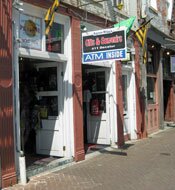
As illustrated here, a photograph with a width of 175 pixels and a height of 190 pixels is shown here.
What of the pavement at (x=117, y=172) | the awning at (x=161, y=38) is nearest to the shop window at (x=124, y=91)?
the pavement at (x=117, y=172)

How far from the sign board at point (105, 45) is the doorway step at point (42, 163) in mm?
2495

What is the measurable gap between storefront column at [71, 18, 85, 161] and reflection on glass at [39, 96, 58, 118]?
55cm

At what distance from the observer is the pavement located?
7.30m

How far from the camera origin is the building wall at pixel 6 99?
7117 mm

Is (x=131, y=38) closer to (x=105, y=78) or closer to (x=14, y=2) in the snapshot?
(x=105, y=78)

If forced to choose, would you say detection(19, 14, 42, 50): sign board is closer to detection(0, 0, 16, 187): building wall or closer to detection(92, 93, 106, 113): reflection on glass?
detection(0, 0, 16, 187): building wall

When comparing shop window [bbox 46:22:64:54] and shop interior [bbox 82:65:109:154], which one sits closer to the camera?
shop window [bbox 46:22:64:54]

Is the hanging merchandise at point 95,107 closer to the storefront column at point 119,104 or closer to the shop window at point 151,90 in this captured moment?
the storefront column at point 119,104

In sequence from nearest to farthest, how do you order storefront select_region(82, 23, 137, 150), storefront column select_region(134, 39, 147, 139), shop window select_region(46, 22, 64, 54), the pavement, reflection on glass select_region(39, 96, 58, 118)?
1. the pavement
2. shop window select_region(46, 22, 64, 54)
3. reflection on glass select_region(39, 96, 58, 118)
4. storefront select_region(82, 23, 137, 150)
5. storefront column select_region(134, 39, 147, 139)

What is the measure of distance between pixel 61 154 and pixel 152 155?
2583mm

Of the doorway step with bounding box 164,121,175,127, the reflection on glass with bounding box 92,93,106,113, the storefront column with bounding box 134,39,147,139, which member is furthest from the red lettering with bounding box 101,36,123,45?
the doorway step with bounding box 164,121,175,127

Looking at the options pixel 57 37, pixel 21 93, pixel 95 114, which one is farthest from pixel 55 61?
pixel 95 114

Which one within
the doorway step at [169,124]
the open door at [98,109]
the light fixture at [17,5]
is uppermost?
the light fixture at [17,5]

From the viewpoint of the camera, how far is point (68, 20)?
9484mm
